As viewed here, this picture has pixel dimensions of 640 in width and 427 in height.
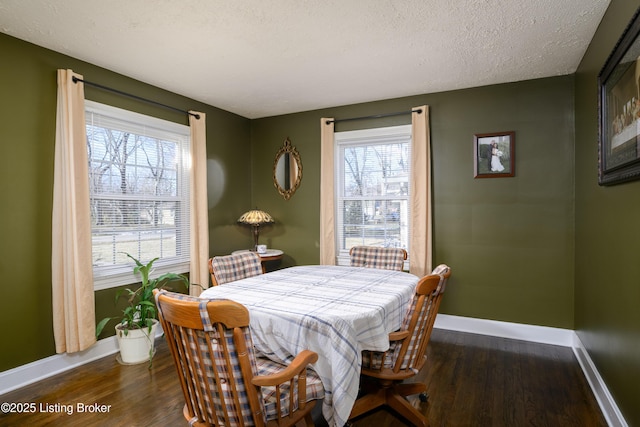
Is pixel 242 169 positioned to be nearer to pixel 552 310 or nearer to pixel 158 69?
pixel 158 69

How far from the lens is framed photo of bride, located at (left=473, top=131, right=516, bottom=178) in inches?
141

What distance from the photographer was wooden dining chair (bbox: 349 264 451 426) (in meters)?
1.93

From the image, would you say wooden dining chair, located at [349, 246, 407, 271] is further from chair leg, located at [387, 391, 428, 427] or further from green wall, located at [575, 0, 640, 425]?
green wall, located at [575, 0, 640, 425]

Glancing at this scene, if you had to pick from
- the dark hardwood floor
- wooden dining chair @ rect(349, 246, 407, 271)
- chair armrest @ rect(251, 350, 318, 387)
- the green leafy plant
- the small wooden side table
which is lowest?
the dark hardwood floor

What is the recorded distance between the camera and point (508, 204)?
362 cm

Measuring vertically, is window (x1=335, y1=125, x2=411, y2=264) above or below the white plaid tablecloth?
above

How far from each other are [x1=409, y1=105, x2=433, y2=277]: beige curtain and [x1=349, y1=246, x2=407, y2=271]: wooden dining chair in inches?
19.0

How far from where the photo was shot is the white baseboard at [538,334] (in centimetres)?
243

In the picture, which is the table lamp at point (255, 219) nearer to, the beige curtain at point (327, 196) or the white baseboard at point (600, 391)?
the beige curtain at point (327, 196)

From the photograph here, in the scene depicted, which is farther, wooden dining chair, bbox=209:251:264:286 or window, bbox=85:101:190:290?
window, bbox=85:101:190:290

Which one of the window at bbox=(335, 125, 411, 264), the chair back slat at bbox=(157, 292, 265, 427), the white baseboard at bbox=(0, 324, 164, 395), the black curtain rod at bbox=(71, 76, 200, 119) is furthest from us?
the window at bbox=(335, 125, 411, 264)

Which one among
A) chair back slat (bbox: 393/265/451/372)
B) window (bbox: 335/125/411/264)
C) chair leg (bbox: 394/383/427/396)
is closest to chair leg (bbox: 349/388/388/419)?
chair leg (bbox: 394/383/427/396)

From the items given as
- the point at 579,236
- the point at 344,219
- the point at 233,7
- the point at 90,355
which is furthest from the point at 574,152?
the point at 90,355

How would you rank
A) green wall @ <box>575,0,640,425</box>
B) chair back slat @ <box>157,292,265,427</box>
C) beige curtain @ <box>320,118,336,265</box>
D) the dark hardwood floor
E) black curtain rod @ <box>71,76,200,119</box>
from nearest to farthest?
chair back slat @ <box>157,292,265,427</box>
green wall @ <box>575,0,640,425</box>
the dark hardwood floor
black curtain rod @ <box>71,76,200,119</box>
beige curtain @ <box>320,118,336,265</box>
